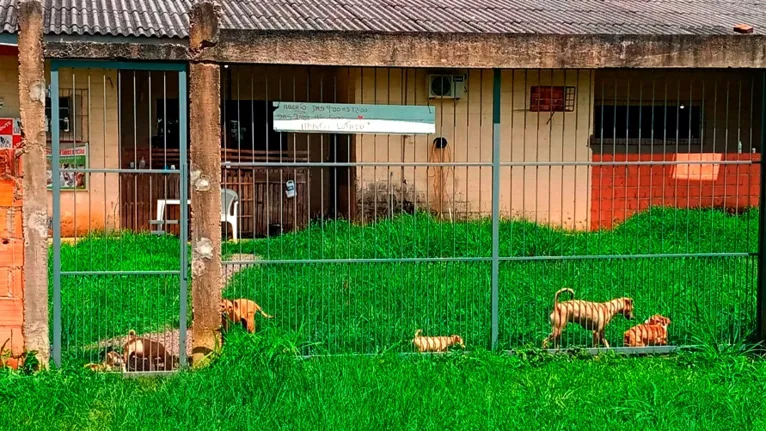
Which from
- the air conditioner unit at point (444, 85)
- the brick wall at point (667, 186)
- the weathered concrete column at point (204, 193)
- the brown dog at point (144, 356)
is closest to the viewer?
the weathered concrete column at point (204, 193)

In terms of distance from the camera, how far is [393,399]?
5.34 metres

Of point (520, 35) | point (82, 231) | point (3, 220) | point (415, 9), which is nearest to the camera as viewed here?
point (3, 220)

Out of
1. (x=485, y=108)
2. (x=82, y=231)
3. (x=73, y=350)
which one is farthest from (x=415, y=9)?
(x=73, y=350)

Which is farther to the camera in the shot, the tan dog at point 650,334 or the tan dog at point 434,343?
the tan dog at point 650,334

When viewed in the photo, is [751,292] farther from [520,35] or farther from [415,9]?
[415,9]

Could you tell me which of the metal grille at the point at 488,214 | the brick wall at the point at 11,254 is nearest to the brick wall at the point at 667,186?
the metal grille at the point at 488,214

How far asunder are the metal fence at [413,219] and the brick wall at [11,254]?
0.75ft

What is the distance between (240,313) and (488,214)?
6.45 meters

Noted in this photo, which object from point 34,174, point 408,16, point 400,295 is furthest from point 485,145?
point 34,174

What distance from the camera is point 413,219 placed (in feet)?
30.7

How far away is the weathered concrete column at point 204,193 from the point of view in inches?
236

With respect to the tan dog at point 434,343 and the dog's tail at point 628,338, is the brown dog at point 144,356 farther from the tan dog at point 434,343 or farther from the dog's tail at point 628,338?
the dog's tail at point 628,338

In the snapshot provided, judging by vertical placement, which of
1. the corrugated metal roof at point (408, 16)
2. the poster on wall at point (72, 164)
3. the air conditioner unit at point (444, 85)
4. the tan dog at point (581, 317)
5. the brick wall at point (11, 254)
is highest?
the corrugated metal roof at point (408, 16)

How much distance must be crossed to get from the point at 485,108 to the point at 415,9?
2046 millimetres
